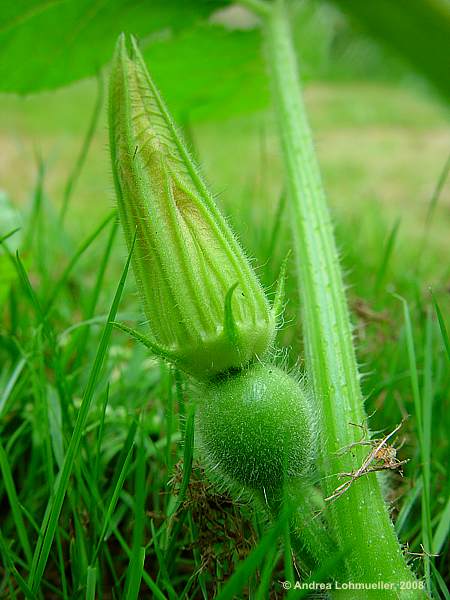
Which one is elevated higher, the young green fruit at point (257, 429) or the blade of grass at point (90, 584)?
the young green fruit at point (257, 429)

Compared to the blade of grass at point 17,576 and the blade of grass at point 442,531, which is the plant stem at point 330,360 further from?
the blade of grass at point 17,576

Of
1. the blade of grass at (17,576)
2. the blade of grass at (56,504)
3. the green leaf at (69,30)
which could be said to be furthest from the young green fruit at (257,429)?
the green leaf at (69,30)

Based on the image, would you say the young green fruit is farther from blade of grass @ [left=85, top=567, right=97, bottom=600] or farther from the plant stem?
blade of grass @ [left=85, top=567, right=97, bottom=600]

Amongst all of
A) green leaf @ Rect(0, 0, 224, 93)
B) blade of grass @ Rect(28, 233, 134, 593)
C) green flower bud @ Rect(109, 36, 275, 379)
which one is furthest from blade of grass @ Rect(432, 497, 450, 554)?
green leaf @ Rect(0, 0, 224, 93)

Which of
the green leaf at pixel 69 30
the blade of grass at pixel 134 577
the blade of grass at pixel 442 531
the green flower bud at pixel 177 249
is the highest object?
the green leaf at pixel 69 30

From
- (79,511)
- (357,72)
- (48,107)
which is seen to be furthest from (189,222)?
(48,107)

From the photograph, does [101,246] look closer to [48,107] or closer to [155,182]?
[155,182]
